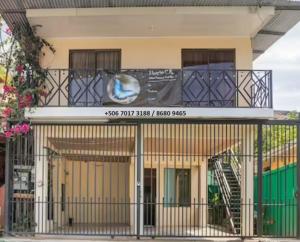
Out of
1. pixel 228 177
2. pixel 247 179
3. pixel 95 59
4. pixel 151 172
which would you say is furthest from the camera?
pixel 228 177

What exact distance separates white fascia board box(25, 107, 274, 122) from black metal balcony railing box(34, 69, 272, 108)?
9.2 inches

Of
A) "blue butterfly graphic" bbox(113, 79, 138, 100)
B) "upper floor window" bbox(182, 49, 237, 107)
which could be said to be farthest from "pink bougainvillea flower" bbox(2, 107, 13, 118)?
"upper floor window" bbox(182, 49, 237, 107)

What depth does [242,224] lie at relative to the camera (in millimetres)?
17266

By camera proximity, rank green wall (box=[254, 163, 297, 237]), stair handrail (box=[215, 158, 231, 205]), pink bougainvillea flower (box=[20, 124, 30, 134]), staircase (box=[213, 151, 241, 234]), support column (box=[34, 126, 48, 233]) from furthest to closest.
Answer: stair handrail (box=[215, 158, 231, 205])
staircase (box=[213, 151, 241, 234])
green wall (box=[254, 163, 297, 237])
support column (box=[34, 126, 48, 233])
pink bougainvillea flower (box=[20, 124, 30, 134])

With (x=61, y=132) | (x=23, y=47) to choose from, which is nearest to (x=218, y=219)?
(x=61, y=132)

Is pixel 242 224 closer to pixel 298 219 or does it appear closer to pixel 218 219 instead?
pixel 298 219

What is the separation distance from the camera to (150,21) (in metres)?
17.6

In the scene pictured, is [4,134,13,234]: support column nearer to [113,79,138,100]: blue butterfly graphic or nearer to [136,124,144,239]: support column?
[113,79,138,100]: blue butterfly graphic

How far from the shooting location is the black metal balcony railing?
1692cm

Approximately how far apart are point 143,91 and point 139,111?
645 millimetres

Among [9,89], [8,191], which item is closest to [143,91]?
[9,89]

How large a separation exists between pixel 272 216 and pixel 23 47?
9.24m

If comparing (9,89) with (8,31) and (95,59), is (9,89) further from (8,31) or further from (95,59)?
(95,59)

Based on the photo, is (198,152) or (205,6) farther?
(198,152)
